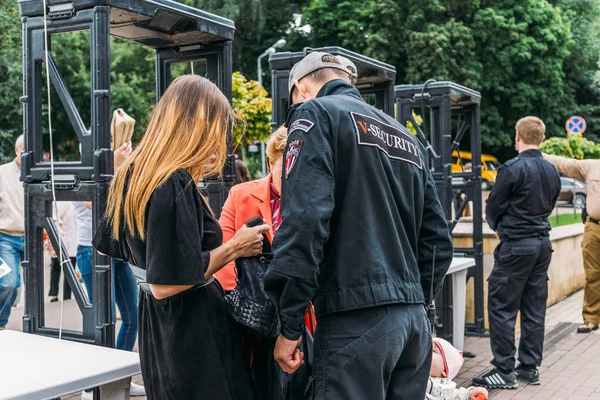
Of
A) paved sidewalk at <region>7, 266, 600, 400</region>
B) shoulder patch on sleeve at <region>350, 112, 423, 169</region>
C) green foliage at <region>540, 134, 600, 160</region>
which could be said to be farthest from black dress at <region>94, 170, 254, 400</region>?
green foliage at <region>540, 134, 600, 160</region>

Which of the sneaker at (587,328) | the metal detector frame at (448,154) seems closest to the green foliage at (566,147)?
the sneaker at (587,328)

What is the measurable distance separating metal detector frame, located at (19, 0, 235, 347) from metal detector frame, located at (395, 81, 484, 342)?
354cm

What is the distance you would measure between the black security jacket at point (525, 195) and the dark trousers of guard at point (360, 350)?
359cm

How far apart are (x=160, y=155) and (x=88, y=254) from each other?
331 centimetres

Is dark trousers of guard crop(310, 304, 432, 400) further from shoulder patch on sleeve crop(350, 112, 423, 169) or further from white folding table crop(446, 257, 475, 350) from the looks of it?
white folding table crop(446, 257, 475, 350)

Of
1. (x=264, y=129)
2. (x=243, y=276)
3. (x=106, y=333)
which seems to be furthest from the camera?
(x=264, y=129)

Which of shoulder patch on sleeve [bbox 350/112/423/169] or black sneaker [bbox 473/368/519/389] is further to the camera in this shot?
black sneaker [bbox 473/368/519/389]

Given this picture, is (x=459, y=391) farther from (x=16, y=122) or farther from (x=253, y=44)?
(x=253, y=44)

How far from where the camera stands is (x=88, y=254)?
18.1 feet

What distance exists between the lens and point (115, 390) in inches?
110

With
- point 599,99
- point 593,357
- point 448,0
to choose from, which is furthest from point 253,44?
point 593,357

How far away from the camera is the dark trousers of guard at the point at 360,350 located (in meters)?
2.33

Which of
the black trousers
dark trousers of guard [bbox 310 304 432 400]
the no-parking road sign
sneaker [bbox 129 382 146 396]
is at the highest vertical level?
the no-parking road sign

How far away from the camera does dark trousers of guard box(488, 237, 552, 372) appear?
580 centimetres
